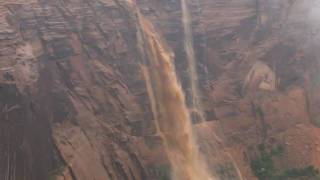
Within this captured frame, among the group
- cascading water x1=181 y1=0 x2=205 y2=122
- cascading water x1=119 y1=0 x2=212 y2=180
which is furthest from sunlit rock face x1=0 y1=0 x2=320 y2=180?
cascading water x1=119 y1=0 x2=212 y2=180

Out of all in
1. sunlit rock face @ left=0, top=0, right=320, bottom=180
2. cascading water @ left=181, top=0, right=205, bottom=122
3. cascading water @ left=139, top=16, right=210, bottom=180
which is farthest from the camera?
cascading water @ left=181, top=0, right=205, bottom=122

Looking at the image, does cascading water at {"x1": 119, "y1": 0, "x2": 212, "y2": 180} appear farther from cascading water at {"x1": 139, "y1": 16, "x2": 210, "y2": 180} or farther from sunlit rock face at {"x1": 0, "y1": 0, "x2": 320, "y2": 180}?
sunlit rock face at {"x1": 0, "y1": 0, "x2": 320, "y2": 180}

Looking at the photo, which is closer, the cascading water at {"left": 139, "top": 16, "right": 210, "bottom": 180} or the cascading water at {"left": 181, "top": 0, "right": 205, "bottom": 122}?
the cascading water at {"left": 139, "top": 16, "right": 210, "bottom": 180}

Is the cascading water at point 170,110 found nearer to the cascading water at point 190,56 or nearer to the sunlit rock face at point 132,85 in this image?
the sunlit rock face at point 132,85

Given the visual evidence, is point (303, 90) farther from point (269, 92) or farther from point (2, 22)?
point (2, 22)

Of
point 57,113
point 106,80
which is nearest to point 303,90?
point 106,80
